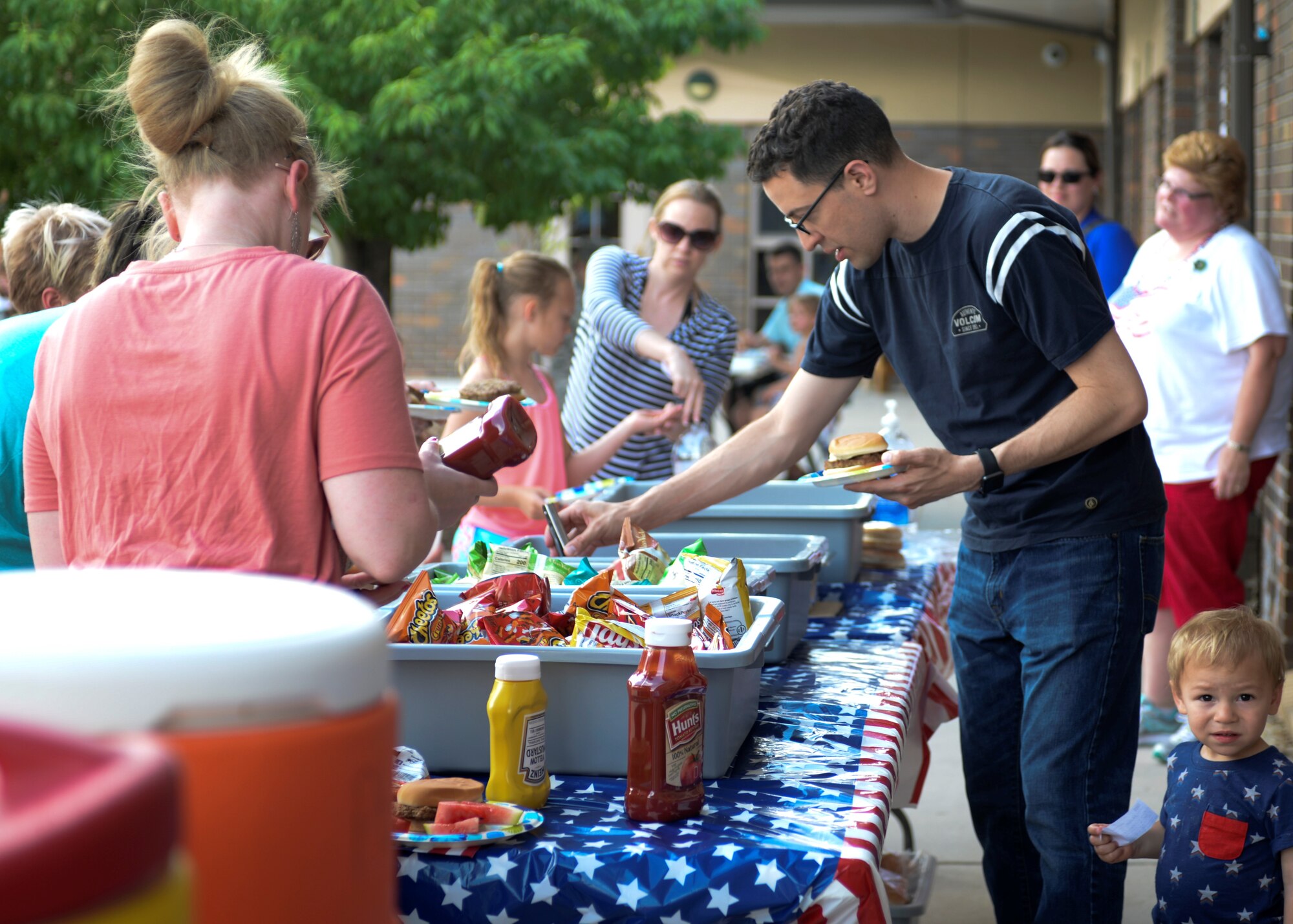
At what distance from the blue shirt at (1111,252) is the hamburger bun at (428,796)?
150 inches

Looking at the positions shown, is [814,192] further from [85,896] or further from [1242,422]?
[1242,422]

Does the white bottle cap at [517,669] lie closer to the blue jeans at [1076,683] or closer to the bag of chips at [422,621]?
the bag of chips at [422,621]

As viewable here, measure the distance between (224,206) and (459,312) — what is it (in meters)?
17.7

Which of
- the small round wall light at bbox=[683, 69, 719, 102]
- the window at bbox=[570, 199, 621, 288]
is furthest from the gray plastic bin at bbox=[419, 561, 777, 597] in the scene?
the window at bbox=[570, 199, 621, 288]

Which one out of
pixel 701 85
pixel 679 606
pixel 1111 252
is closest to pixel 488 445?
pixel 679 606

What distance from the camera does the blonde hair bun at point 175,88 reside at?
1.44m

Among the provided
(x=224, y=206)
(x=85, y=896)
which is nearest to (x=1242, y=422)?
(x=224, y=206)

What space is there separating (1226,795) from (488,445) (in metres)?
1.38

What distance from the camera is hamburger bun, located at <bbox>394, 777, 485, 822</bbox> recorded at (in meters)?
1.54

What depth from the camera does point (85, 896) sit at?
503 mm

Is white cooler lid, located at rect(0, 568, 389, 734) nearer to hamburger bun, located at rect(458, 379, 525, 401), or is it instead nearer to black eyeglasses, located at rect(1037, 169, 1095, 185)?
hamburger bun, located at rect(458, 379, 525, 401)

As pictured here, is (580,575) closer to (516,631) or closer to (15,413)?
(516,631)

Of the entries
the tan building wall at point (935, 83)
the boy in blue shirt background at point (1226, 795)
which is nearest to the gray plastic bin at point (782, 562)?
the boy in blue shirt background at point (1226, 795)

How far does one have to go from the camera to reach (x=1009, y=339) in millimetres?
2125
